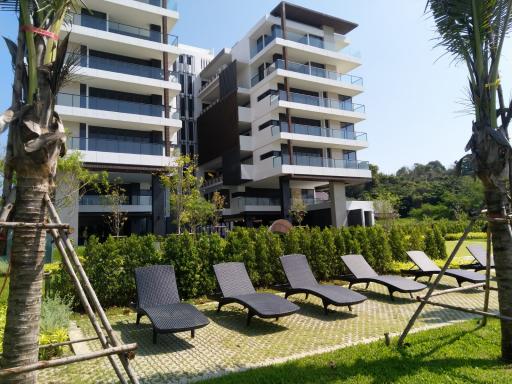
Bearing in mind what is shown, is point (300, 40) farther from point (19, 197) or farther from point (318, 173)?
point (19, 197)

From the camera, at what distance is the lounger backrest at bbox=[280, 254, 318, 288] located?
8991mm

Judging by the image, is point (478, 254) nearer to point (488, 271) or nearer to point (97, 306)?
point (488, 271)

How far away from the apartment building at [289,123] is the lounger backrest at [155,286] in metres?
22.2

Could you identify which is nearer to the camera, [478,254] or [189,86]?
[478,254]

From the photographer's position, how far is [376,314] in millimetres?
7938

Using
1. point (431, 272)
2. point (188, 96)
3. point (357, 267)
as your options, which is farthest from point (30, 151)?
point (188, 96)

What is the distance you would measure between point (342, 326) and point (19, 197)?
587 cm

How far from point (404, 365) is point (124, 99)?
2700cm

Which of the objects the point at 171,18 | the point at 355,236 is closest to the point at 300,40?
the point at 171,18

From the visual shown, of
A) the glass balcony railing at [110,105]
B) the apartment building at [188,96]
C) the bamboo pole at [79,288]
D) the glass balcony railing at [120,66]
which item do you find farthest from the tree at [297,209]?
the bamboo pole at [79,288]

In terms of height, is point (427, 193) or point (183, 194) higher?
point (427, 193)

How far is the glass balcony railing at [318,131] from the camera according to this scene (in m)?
30.5

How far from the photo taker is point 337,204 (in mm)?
32500

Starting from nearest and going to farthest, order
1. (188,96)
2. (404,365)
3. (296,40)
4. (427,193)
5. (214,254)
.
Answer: (404,365) < (214,254) < (296,40) < (188,96) < (427,193)
